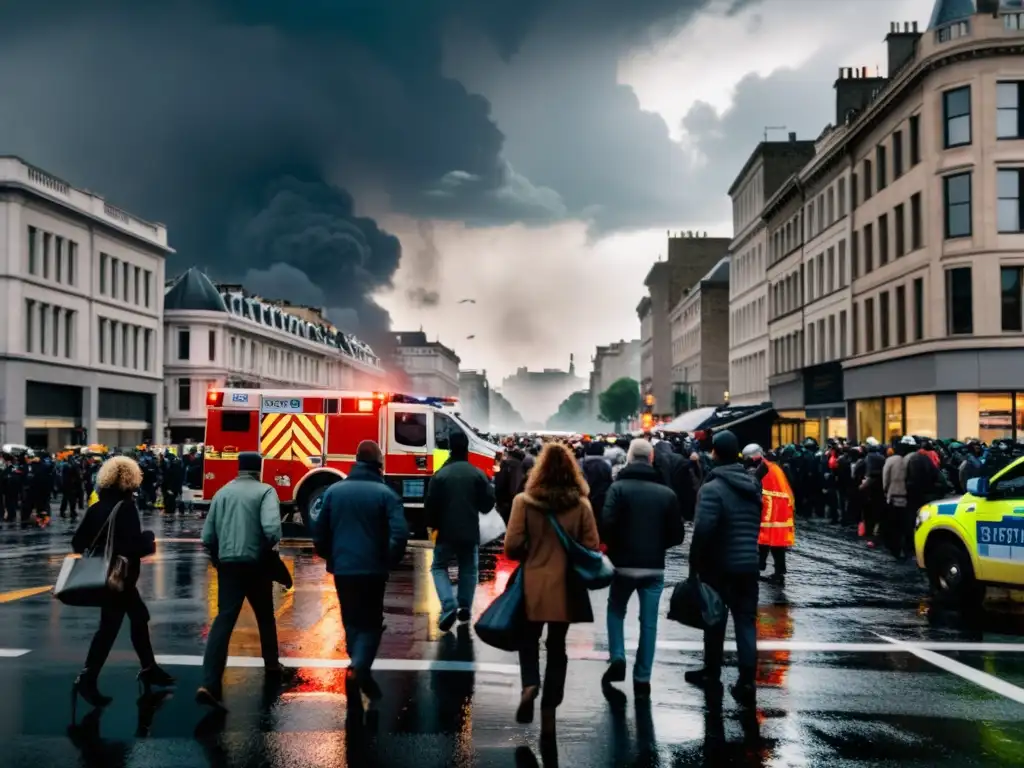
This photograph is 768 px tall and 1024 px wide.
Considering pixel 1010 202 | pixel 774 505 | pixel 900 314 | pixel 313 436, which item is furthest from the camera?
pixel 900 314

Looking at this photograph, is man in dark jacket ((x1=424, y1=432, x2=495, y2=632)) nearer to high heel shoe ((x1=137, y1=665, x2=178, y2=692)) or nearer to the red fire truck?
high heel shoe ((x1=137, y1=665, x2=178, y2=692))

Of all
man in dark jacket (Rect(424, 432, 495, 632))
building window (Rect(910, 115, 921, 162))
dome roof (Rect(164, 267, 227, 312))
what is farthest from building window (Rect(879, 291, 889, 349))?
dome roof (Rect(164, 267, 227, 312))

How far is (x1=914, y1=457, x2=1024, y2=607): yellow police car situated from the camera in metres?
11.9

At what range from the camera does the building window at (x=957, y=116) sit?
34.8 metres

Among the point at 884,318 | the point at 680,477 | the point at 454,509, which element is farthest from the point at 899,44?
the point at 454,509

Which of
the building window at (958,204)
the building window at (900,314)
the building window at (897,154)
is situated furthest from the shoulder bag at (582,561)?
the building window at (897,154)

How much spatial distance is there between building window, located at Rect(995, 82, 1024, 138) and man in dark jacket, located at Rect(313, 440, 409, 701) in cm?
3224

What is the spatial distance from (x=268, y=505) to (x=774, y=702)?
13.6ft

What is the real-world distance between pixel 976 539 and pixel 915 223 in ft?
92.0

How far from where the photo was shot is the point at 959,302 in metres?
35.2

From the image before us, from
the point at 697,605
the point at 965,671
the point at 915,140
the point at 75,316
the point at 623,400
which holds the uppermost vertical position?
the point at 915,140

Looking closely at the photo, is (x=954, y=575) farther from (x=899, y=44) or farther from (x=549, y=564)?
(x=899, y=44)

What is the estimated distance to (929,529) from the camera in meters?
13.2

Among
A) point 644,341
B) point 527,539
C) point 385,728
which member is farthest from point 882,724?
point 644,341
